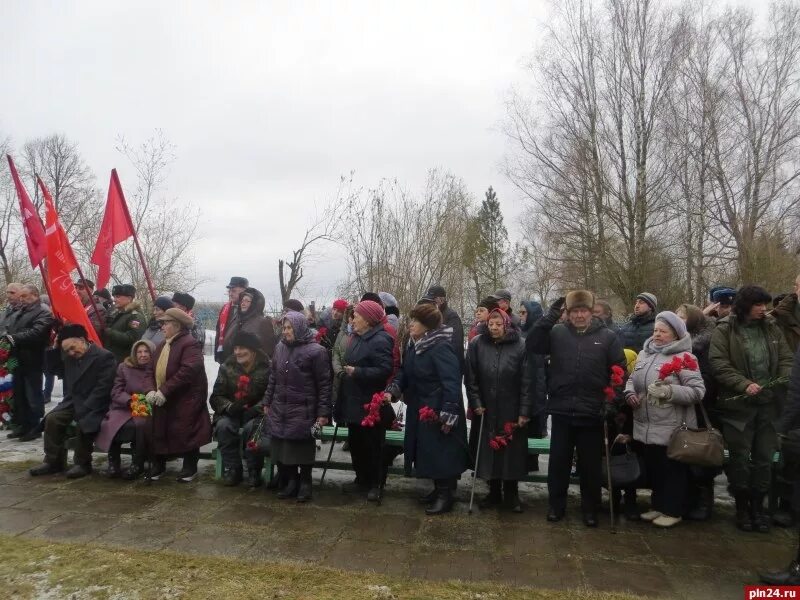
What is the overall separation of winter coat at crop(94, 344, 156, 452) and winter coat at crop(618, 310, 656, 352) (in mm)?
5331

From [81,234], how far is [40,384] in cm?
1310

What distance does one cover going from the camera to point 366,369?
525cm

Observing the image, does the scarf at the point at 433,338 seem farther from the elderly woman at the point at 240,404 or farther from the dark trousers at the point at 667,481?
the dark trousers at the point at 667,481

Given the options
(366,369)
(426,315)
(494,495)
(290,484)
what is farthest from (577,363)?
(290,484)

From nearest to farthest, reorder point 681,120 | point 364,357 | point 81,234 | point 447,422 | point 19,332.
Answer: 1. point 447,422
2. point 364,357
3. point 19,332
4. point 681,120
5. point 81,234

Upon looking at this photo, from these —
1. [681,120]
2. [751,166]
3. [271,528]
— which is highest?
[681,120]

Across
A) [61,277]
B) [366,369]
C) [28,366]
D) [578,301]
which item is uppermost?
[61,277]

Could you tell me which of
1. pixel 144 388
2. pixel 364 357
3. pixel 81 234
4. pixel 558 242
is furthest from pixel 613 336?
pixel 81 234

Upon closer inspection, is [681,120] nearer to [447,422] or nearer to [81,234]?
[447,422]

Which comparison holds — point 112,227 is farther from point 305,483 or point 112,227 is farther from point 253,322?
point 305,483

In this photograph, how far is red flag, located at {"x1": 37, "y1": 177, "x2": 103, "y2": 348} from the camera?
648 centimetres

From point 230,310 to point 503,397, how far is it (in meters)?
4.25

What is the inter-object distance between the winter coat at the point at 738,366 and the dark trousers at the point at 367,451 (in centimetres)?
307

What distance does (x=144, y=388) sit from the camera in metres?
5.95
